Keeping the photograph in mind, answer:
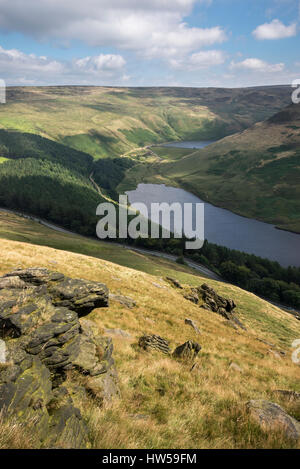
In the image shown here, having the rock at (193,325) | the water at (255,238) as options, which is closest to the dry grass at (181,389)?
the rock at (193,325)

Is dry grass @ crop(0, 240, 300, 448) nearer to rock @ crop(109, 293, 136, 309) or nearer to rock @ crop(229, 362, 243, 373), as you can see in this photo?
rock @ crop(229, 362, 243, 373)

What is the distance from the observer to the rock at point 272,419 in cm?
782

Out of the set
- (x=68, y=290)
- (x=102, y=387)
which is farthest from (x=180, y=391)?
(x=68, y=290)

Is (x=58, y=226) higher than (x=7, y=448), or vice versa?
(x=7, y=448)

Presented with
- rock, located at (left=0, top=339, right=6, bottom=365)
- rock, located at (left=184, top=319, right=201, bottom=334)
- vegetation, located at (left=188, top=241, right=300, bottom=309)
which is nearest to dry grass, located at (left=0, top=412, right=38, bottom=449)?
rock, located at (left=0, top=339, right=6, bottom=365)

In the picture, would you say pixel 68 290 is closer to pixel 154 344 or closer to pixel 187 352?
pixel 154 344

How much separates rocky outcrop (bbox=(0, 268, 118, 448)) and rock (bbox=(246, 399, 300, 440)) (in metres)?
5.11

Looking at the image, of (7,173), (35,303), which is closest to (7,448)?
(35,303)

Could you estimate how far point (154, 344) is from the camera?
16.3 m

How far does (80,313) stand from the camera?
16.4m

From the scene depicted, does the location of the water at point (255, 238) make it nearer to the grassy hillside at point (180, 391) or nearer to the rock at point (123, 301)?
the rock at point (123, 301)

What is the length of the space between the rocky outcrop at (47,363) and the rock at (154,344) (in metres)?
4.05
